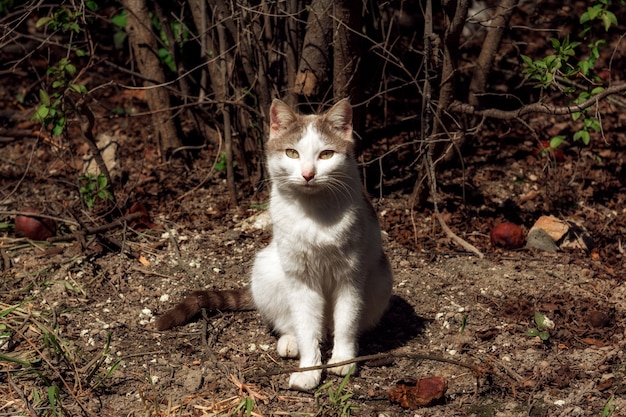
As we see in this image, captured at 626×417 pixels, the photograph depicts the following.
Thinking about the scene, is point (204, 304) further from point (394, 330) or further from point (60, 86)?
point (60, 86)

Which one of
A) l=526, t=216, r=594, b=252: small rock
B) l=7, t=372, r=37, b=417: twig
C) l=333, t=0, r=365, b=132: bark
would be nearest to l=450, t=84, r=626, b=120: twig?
l=333, t=0, r=365, b=132: bark

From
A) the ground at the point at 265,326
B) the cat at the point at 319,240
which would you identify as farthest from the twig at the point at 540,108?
the cat at the point at 319,240

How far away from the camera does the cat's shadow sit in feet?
13.4

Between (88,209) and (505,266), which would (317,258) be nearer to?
(505,266)

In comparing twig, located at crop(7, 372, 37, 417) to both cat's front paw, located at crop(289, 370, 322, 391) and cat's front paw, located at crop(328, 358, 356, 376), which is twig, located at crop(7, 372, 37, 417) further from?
cat's front paw, located at crop(328, 358, 356, 376)

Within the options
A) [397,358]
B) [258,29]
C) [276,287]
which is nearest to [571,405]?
[397,358]

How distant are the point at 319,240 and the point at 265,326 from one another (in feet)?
3.22

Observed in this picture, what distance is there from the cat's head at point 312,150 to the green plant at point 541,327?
138cm

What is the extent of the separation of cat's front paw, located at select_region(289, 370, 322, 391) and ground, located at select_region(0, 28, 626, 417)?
1.9 inches

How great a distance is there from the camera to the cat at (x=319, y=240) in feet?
11.8

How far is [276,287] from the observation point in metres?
3.96

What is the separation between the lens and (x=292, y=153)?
11.9 ft

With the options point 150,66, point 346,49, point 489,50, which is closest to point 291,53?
point 346,49

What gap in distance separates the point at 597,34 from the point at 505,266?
3.62 metres
